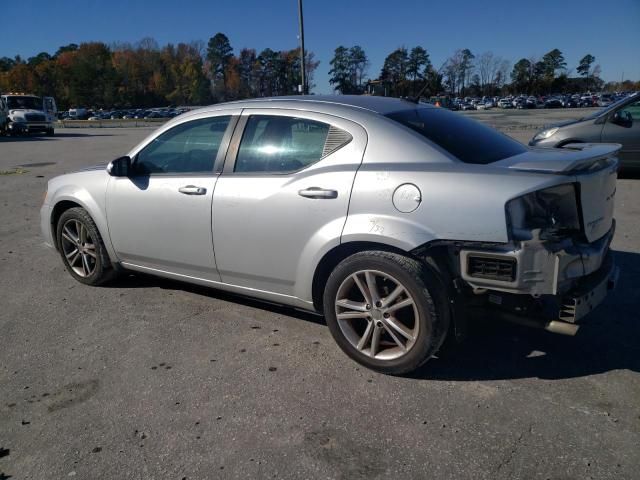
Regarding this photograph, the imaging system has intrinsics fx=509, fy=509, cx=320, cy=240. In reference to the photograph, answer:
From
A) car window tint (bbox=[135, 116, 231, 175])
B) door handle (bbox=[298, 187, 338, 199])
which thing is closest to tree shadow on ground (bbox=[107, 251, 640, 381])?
door handle (bbox=[298, 187, 338, 199])

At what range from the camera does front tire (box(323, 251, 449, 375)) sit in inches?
113

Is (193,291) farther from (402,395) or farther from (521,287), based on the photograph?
(521,287)

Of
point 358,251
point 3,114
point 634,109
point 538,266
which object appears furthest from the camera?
point 3,114

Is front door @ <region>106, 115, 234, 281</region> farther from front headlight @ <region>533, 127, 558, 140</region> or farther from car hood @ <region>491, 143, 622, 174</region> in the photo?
front headlight @ <region>533, 127, 558, 140</region>

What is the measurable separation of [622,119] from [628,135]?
322 millimetres

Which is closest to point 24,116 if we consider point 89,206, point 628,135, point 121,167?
Result: point 89,206

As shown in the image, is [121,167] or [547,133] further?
[547,133]

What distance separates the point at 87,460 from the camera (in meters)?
2.42

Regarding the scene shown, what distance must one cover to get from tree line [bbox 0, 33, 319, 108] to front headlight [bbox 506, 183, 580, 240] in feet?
314

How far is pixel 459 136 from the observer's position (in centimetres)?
336

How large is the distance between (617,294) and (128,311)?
161 inches

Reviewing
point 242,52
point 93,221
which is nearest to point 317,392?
point 93,221

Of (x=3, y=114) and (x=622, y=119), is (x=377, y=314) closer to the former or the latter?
(x=622, y=119)

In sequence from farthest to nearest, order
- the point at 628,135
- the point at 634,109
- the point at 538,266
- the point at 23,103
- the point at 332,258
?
1. the point at 23,103
2. the point at 634,109
3. the point at 628,135
4. the point at 332,258
5. the point at 538,266
